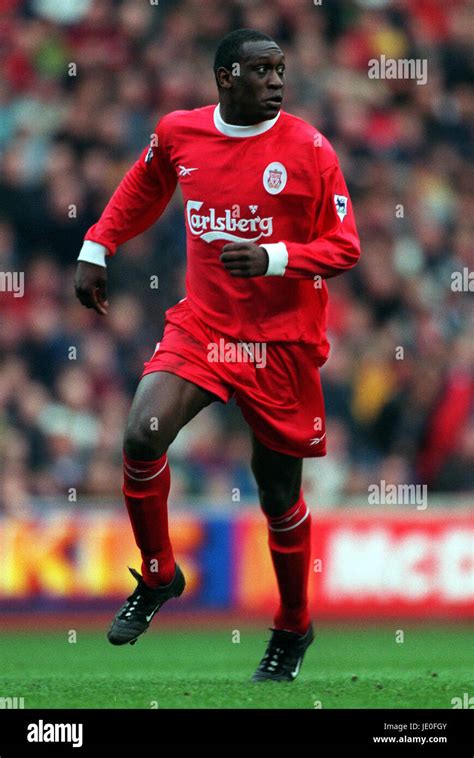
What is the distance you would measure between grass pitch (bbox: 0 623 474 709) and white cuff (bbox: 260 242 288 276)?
1694 mm

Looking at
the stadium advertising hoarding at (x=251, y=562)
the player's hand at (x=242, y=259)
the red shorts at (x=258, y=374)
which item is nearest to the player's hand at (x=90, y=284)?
the red shorts at (x=258, y=374)

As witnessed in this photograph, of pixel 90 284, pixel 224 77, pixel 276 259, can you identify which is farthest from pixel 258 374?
pixel 224 77

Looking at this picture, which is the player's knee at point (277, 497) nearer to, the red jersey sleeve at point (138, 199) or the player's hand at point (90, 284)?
the player's hand at point (90, 284)

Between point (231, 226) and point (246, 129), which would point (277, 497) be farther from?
point (246, 129)

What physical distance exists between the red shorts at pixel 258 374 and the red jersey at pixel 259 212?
2.4 inches

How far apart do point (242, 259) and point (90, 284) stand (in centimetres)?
94

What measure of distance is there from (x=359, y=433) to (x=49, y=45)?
4140mm

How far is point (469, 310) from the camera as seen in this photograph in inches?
477

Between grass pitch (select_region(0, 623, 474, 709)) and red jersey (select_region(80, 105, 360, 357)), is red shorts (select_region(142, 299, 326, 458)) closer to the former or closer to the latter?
red jersey (select_region(80, 105, 360, 357))

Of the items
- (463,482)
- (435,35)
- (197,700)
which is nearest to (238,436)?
(463,482)

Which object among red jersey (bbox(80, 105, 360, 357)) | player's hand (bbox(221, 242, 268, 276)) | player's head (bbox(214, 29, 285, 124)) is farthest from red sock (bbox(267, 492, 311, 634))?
player's head (bbox(214, 29, 285, 124))

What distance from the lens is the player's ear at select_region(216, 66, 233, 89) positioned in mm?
6355

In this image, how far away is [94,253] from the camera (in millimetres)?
6688

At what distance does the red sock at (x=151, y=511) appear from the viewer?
6305mm
